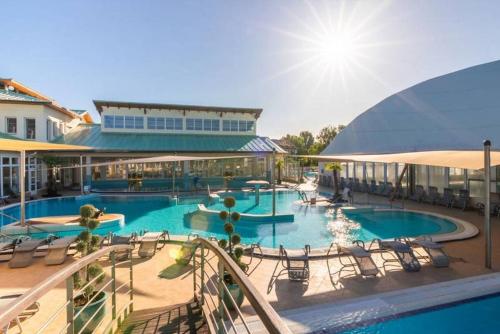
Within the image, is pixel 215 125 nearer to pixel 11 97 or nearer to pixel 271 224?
pixel 11 97

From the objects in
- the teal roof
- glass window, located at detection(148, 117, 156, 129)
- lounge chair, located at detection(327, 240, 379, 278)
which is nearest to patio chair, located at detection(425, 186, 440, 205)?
lounge chair, located at detection(327, 240, 379, 278)

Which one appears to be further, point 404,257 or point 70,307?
point 404,257

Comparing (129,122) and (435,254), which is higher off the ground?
(129,122)

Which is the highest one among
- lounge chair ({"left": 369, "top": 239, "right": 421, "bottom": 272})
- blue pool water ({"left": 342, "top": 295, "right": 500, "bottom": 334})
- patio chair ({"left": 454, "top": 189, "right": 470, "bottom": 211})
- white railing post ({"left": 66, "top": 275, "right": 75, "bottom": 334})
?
white railing post ({"left": 66, "top": 275, "right": 75, "bottom": 334})

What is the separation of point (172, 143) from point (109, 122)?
6.50 meters

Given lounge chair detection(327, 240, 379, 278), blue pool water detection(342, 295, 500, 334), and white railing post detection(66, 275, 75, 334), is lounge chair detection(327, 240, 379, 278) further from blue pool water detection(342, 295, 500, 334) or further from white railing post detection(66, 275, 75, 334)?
white railing post detection(66, 275, 75, 334)

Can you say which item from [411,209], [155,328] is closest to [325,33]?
Answer: [411,209]

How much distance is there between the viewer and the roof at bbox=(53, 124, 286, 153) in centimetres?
2409

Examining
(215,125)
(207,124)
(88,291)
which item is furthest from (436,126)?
(88,291)

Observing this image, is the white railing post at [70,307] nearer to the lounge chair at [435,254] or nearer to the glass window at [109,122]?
the lounge chair at [435,254]

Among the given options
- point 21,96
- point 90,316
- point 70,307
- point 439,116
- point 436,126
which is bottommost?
point 90,316

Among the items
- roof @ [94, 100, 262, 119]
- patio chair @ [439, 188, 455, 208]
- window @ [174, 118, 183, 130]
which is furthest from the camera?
window @ [174, 118, 183, 130]

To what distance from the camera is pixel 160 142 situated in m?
25.7

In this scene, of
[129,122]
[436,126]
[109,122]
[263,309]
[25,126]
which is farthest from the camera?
[129,122]
